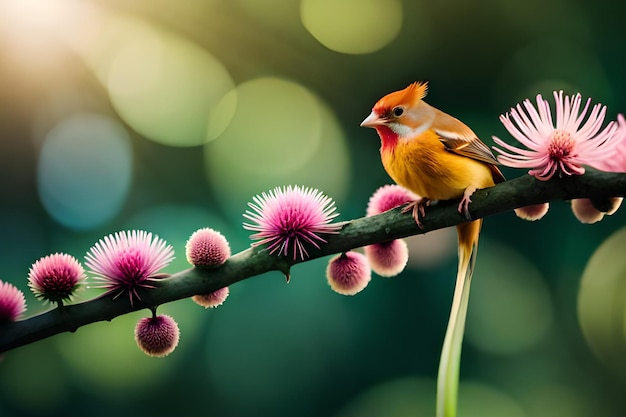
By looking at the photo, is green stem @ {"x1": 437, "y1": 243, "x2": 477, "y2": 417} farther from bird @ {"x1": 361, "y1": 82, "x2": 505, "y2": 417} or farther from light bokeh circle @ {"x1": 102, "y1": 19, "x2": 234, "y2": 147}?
light bokeh circle @ {"x1": 102, "y1": 19, "x2": 234, "y2": 147}

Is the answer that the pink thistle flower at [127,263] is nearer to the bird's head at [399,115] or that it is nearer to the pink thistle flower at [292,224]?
the pink thistle flower at [292,224]

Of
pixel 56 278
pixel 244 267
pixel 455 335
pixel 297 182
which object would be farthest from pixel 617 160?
pixel 297 182

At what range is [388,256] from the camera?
497 mm

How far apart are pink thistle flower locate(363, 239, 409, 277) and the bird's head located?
105mm

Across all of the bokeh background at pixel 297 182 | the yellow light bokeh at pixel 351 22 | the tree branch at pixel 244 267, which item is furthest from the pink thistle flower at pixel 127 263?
the yellow light bokeh at pixel 351 22

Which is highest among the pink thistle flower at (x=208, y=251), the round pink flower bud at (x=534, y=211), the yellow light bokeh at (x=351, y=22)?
the yellow light bokeh at (x=351, y=22)

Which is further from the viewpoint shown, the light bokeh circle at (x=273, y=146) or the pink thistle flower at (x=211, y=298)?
the light bokeh circle at (x=273, y=146)

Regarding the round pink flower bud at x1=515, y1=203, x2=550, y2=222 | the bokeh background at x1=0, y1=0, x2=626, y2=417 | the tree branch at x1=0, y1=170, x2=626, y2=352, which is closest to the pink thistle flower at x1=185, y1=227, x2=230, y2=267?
the tree branch at x1=0, y1=170, x2=626, y2=352

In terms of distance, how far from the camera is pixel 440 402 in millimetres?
437

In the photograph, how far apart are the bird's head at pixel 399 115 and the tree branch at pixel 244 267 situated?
11 centimetres

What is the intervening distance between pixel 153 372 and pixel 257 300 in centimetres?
22

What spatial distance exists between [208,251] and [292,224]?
0.07 metres

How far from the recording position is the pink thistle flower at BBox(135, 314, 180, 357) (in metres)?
0.46

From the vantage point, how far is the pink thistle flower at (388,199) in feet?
1.67
